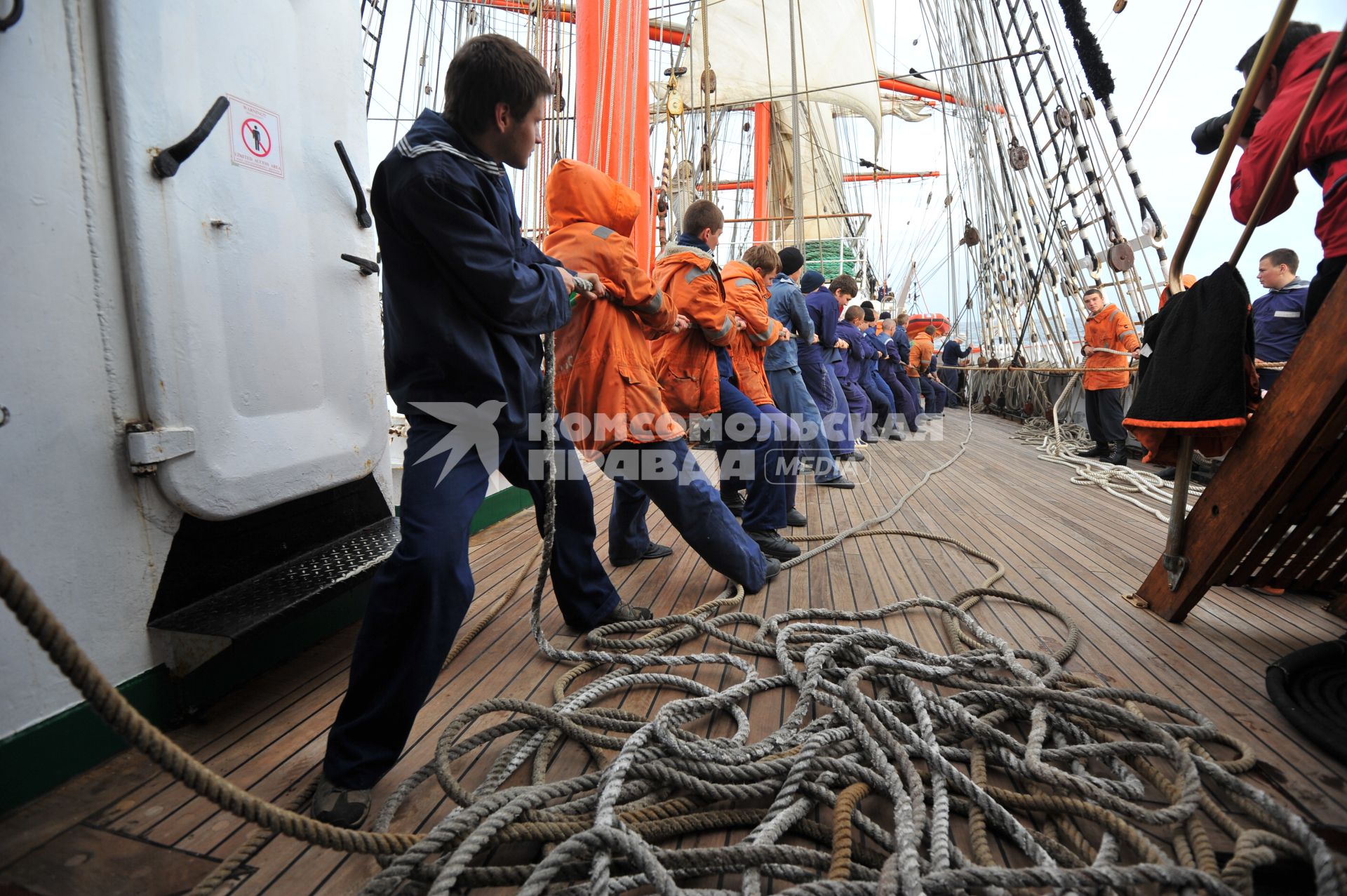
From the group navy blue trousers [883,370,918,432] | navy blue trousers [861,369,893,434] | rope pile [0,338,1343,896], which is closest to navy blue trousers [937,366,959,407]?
navy blue trousers [883,370,918,432]

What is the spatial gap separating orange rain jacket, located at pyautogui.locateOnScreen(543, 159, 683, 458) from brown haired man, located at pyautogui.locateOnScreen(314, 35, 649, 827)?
44 cm

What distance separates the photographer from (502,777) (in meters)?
1.36

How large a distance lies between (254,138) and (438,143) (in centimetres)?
78

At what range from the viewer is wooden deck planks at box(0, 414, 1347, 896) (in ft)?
4.04

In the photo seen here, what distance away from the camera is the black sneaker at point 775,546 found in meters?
2.96

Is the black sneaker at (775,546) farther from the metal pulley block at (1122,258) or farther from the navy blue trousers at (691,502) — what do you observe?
the metal pulley block at (1122,258)

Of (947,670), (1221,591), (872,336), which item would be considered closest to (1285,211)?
(1221,591)

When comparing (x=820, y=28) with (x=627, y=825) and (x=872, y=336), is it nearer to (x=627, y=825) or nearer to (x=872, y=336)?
(x=872, y=336)

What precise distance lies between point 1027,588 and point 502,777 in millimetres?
2066

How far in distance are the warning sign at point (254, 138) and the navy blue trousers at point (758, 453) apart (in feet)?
6.08

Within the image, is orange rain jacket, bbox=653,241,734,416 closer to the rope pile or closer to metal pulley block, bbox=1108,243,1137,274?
the rope pile

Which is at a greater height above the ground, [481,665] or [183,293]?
[183,293]

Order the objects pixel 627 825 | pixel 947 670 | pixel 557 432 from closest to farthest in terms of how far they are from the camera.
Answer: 1. pixel 627 825
2. pixel 947 670
3. pixel 557 432

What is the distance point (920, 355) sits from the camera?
10.7 meters
